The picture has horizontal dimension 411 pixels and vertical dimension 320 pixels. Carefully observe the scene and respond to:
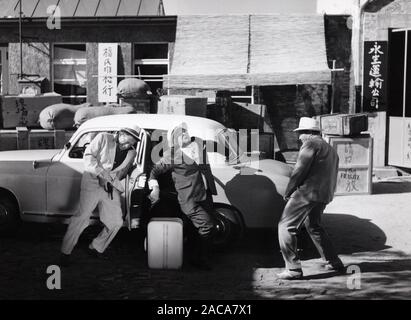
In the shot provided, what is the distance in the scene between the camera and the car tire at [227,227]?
8.86 m

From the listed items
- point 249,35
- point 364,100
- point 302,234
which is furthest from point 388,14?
point 302,234

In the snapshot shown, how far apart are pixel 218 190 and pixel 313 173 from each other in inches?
62.6

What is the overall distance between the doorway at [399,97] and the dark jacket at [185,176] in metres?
9.21

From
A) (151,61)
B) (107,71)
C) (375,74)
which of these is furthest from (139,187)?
(151,61)

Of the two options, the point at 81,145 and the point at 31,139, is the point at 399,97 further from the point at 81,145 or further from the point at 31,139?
the point at 81,145

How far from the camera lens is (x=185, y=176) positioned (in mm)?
8070

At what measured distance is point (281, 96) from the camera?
1828cm

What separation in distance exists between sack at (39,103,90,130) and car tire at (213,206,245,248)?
6196mm

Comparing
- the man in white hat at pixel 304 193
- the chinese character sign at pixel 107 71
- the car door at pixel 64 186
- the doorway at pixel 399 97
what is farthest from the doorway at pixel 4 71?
the man in white hat at pixel 304 193

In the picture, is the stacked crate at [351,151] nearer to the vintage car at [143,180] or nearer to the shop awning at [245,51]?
the shop awning at [245,51]

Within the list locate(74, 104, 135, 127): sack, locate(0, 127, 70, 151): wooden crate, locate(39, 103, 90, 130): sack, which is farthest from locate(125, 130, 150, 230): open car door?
locate(39, 103, 90, 130): sack

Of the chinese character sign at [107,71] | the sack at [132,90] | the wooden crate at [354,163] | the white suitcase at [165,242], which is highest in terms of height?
the chinese character sign at [107,71]

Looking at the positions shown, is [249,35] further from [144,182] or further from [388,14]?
[144,182]

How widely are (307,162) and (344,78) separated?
11023 mm
